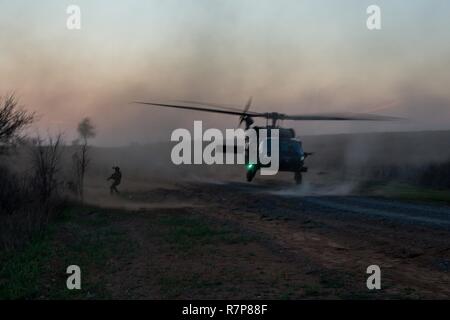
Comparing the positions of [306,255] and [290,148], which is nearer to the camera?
[306,255]

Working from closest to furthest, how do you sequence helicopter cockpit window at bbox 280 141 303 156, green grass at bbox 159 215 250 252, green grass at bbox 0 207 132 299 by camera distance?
green grass at bbox 0 207 132 299 < green grass at bbox 159 215 250 252 < helicopter cockpit window at bbox 280 141 303 156

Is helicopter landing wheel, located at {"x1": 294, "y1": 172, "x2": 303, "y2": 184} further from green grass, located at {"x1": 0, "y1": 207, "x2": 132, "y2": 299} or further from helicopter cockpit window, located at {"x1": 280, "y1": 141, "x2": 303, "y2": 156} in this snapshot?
green grass, located at {"x1": 0, "y1": 207, "x2": 132, "y2": 299}

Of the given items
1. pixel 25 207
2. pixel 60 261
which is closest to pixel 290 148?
pixel 25 207

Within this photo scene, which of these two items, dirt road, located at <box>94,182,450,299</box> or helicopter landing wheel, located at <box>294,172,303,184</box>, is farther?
helicopter landing wheel, located at <box>294,172,303,184</box>

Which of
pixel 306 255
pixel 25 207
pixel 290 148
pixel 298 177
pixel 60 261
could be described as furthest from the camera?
pixel 298 177

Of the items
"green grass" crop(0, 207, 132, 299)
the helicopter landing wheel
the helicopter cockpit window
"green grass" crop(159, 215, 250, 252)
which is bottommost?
"green grass" crop(0, 207, 132, 299)

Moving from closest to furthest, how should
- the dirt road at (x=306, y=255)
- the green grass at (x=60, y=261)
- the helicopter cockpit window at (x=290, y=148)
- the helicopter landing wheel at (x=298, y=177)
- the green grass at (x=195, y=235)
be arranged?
the dirt road at (x=306, y=255) → the green grass at (x=60, y=261) → the green grass at (x=195, y=235) → the helicopter cockpit window at (x=290, y=148) → the helicopter landing wheel at (x=298, y=177)

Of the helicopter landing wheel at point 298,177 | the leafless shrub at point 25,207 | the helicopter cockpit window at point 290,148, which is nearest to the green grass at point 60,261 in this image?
the leafless shrub at point 25,207

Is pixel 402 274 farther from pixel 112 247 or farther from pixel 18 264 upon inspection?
pixel 18 264

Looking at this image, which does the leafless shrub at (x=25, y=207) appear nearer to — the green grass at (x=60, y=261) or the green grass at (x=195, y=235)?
the green grass at (x=60, y=261)

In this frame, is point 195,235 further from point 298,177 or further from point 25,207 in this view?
point 298,177

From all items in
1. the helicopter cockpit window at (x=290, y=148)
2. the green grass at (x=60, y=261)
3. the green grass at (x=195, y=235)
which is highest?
the helicopter cockpit window at (x=290, y=148)

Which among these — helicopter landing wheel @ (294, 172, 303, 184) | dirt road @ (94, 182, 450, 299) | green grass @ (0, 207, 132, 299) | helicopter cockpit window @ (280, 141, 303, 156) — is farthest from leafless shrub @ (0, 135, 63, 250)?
helicopter landing wheel @ (294, 172, 303, 184)
